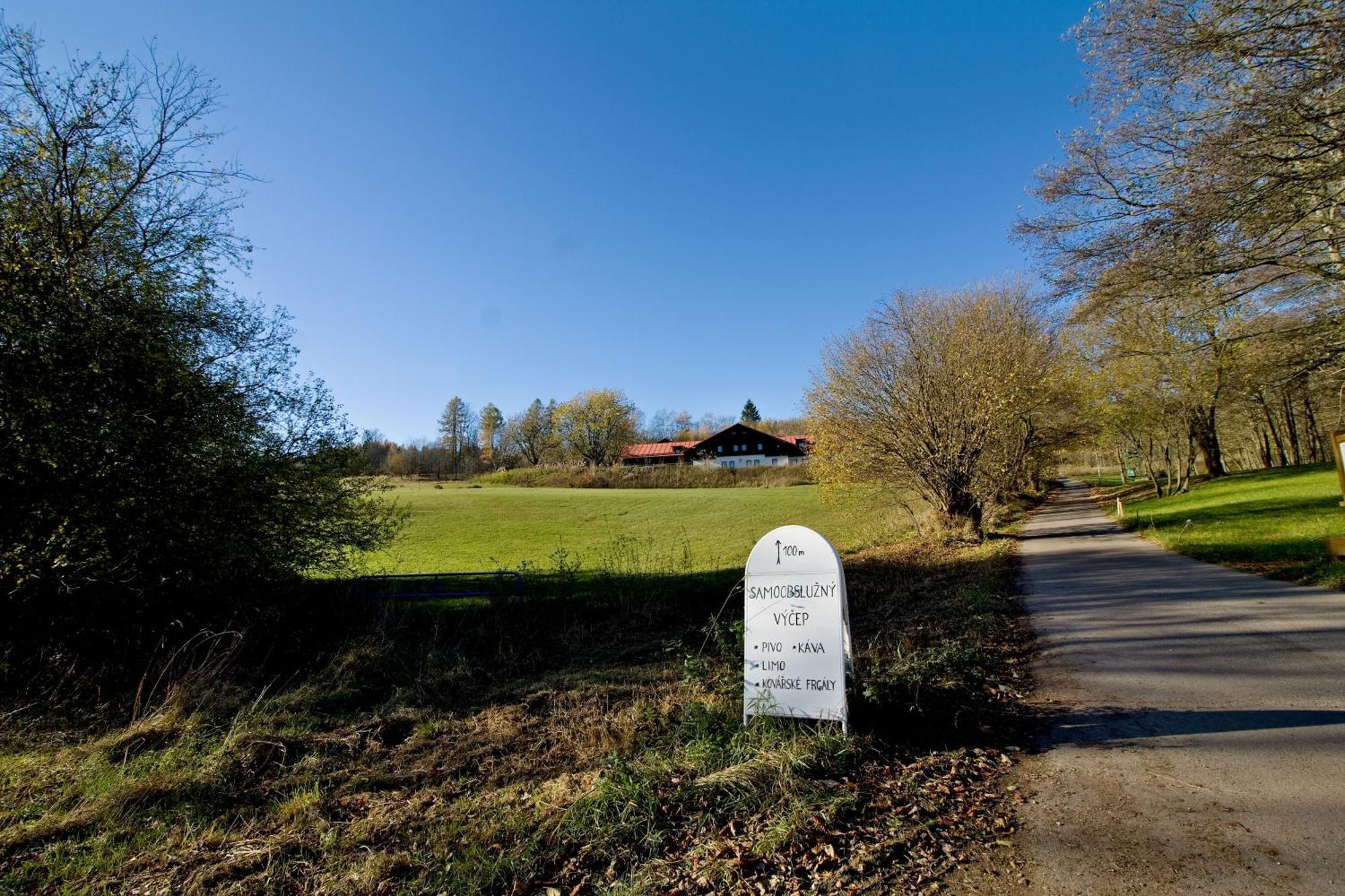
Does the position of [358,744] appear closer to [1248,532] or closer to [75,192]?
[75,192]

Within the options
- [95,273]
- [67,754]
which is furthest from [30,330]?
[67,754]

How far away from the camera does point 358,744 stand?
4785 millimetres

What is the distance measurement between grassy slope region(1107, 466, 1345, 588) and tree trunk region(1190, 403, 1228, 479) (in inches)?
110

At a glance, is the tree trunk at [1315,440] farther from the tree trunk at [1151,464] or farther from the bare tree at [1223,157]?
the bare tree at [1223,157]

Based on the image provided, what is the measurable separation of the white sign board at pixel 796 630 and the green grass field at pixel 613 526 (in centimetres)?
917

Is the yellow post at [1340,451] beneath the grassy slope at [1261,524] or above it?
above

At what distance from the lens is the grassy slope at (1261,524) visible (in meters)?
9.66

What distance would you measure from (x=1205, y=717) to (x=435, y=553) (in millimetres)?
25352

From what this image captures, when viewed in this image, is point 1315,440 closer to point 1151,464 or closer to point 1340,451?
point 1151,464

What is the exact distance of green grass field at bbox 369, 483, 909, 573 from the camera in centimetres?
1980

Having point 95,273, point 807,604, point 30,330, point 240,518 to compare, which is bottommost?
point 807,604

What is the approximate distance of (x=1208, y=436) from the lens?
96.8ft

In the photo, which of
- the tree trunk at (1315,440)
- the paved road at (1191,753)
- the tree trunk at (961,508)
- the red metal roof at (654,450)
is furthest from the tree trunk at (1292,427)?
the red metal roof at (654,450)

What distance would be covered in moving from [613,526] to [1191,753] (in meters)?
30.7
